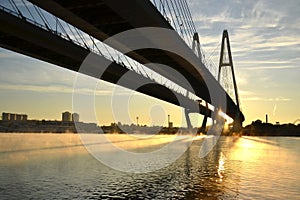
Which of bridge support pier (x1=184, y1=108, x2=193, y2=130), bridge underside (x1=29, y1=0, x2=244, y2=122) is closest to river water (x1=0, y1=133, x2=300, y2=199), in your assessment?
bridge underside (x1=29, y1=0, x2=244, y2=122)

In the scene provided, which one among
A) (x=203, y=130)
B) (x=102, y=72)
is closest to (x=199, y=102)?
(x=203, y=130)

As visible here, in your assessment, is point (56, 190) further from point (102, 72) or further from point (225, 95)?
point (225, 95)

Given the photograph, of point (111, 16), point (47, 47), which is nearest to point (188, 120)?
point (47, 47)

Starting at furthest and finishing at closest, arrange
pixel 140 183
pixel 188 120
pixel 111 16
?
pixel 188 120, pixel 111 16, pixel 140 183

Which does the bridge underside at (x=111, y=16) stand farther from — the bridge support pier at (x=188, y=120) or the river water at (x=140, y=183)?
the bridge support pier at (x=188, y=120)

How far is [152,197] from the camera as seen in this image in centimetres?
1502

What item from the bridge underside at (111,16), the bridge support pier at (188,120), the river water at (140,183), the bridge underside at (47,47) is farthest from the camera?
the bridge support pier at (188,120)

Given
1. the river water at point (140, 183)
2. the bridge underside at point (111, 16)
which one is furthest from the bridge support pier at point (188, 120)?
the river water at point (140, 183)

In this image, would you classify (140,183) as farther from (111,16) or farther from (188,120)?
(188,120)

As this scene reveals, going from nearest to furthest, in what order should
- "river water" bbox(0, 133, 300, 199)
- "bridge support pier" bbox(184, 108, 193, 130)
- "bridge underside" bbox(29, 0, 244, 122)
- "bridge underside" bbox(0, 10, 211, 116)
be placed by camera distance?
"river water" bbox(0, 133, 300, 199) < "bridge underside" bbox(29, 0, 244, 122) < "bridge underside" bbox(0, 10, 211, 116) < "bridge support pier" bbox(184, 108, 193, 130)

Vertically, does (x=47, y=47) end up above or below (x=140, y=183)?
above

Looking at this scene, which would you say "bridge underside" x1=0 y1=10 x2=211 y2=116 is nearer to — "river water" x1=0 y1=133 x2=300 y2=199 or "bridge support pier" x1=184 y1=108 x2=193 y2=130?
"river water" x1=0 y1=133 x2=300 y2=199

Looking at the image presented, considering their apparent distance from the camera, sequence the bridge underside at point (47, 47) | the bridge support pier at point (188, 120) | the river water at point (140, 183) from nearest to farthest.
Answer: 1. the river water at point (140, 183)
2. the bridge underside at point (47, 47)
3. the bridge support pier at point (188, 120)

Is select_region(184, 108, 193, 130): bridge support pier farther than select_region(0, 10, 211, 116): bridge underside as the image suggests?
Yes
